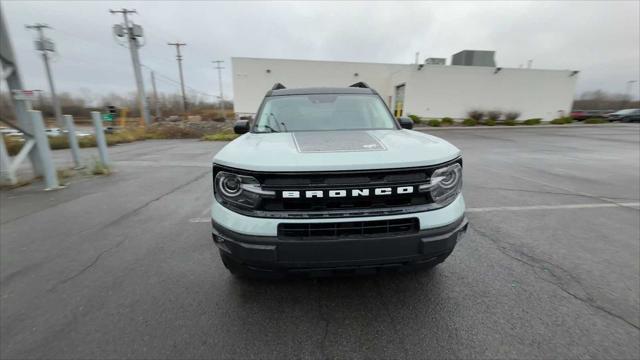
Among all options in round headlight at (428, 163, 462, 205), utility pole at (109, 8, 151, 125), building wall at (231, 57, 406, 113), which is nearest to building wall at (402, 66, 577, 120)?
building wall at (231, 57, 406, 113)

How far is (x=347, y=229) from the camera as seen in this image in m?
1.78

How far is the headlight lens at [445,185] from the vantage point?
190 cm

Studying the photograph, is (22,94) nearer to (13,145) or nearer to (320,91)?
(13,145)

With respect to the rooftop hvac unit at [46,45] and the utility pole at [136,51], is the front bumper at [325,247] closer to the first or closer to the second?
the utility pole at [136,51]

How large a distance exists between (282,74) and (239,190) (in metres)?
27.0

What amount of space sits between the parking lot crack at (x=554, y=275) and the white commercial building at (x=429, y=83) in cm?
2463

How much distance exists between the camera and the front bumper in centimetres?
173

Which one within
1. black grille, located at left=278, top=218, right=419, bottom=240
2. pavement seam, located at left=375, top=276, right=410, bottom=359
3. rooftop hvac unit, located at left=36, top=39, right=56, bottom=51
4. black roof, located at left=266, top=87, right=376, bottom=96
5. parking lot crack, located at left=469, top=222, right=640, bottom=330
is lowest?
parking lot crack, located at left=469, top=222, right=640, bottom=330

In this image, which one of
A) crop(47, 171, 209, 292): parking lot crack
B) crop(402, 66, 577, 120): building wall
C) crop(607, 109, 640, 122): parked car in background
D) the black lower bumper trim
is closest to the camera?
the black lower bumper trim

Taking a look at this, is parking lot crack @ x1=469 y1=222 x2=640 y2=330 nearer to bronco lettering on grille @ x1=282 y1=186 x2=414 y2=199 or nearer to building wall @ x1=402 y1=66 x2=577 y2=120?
bronco lettering on grille @ x1=282 y1=186 x2=414 y2=199

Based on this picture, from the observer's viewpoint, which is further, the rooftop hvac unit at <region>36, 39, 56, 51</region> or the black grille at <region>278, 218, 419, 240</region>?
the rooftop hvac unit at <region>36, 39, 56, 51</region>

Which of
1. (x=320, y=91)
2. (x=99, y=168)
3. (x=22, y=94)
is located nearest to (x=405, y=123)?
(x=320, y=91)

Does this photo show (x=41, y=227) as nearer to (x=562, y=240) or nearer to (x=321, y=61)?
(x=562, y=240)

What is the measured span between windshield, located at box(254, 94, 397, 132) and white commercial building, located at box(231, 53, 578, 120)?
79.5 feet
